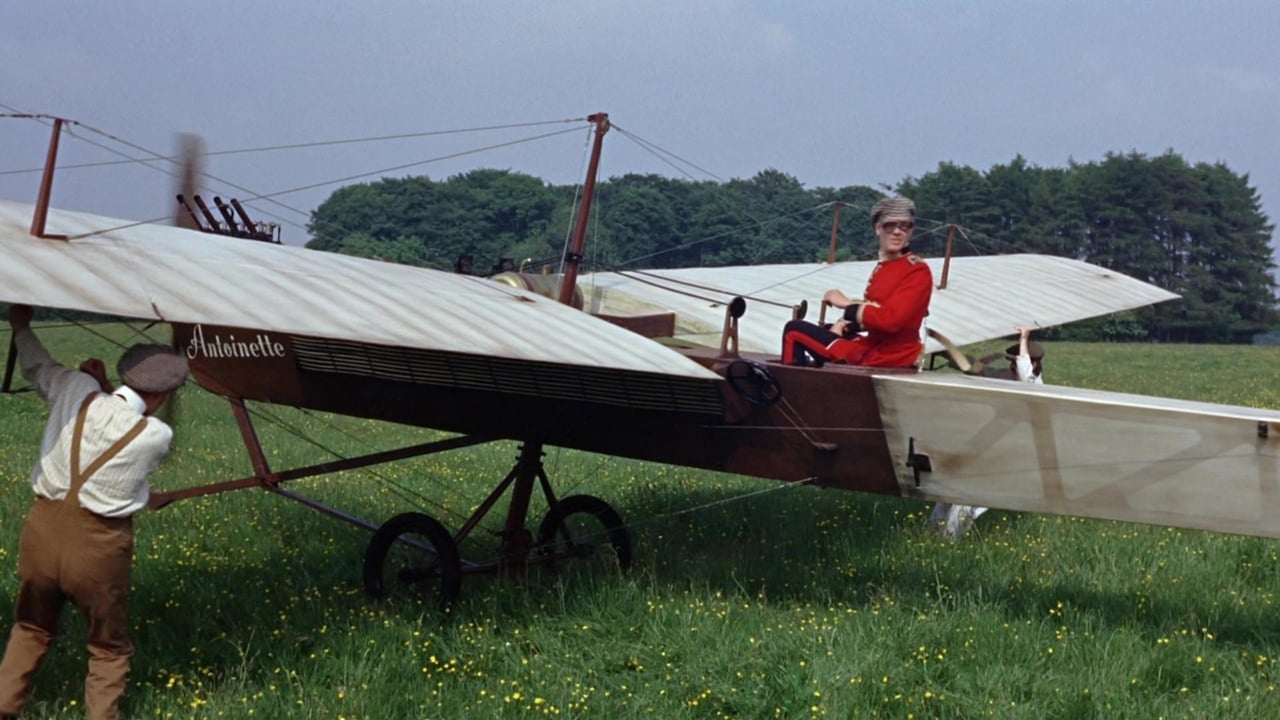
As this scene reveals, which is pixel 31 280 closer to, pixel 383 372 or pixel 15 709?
pixel 15 709

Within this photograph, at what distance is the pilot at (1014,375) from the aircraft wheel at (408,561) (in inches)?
137

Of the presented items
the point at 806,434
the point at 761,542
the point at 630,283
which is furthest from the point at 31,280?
the point at 630,283

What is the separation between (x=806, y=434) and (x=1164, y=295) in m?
6.23

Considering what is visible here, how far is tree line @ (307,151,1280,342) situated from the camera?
4147cm

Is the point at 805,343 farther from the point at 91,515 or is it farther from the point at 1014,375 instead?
the point at 91,515

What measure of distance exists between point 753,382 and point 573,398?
1.10 m

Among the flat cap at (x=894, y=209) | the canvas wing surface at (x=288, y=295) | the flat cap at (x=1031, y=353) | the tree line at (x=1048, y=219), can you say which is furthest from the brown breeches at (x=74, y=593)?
the tree line at (x=1048, y=219)

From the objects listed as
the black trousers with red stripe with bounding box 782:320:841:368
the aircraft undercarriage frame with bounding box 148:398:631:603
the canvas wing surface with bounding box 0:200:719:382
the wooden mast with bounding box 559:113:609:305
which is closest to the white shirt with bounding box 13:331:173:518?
the canvas wing surface with bounding box 0:200:719:382

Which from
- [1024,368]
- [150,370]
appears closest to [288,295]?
[150,370]

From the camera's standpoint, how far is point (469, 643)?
20.2ft

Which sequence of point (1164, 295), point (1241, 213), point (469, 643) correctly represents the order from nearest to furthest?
point (469, 643)
point (1164, 295)
point (1241, 213)

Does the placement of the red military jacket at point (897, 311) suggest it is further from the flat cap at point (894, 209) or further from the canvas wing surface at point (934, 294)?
the canvas wing surface at point (934, 294)

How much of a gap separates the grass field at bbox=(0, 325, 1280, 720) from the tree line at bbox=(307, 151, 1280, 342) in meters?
31.4

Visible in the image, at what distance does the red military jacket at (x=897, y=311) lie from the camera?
6535mm
